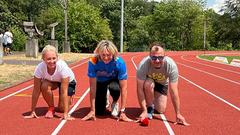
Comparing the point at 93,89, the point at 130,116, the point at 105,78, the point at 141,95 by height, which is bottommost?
the point at 130,116

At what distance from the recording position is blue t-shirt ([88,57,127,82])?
6.80 m

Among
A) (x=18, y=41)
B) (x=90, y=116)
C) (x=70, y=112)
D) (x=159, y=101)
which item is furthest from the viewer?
(x=18, y=41)

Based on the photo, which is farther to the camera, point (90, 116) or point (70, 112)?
point (70, 112)

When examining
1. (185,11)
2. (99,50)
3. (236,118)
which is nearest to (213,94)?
(236,118)

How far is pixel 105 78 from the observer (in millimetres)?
7016

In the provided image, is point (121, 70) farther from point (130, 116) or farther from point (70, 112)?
point (70, 112)

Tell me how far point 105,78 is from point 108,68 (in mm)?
236

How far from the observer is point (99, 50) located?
21.8 ft

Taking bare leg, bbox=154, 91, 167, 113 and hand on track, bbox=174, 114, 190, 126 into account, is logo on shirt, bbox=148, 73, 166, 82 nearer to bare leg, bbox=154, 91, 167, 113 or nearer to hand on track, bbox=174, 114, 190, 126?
bare leg, bbox=154, 91, 167, 113

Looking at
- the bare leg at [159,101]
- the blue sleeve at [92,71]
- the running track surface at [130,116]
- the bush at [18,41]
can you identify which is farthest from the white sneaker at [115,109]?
the bush at [18,41]

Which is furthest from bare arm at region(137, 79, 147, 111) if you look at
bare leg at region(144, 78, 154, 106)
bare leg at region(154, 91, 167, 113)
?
bare leg at region(154, 91, 167, 113)

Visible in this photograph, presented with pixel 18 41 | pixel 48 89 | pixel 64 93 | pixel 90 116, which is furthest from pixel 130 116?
pixel 18 41

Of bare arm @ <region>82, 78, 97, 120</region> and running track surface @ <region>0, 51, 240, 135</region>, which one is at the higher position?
bare arm @ <region>82, 78, 97, 120</region>

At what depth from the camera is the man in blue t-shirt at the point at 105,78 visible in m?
6.65
